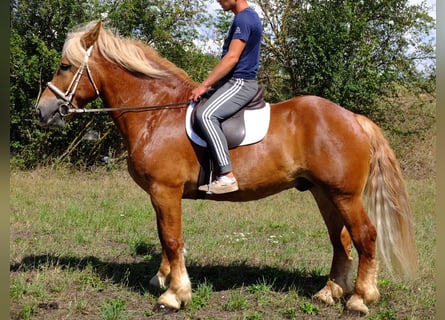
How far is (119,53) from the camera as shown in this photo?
183 inches

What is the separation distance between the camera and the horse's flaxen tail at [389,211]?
4.52 metres

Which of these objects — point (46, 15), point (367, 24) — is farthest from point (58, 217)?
point (367, 24)

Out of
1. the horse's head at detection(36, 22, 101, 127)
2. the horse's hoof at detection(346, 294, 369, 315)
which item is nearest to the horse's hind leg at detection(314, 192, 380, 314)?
the horse's hoof at detection(346, 294, 369, 315)

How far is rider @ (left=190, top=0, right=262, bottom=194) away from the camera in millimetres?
4211

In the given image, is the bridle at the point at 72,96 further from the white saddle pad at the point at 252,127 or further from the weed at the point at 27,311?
the weed at the point at 27,311

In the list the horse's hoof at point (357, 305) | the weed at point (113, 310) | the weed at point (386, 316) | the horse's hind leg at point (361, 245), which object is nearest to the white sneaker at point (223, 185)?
the horse's hind leg at point (361, 245)

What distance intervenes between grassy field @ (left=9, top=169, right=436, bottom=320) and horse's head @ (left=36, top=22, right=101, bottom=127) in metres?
1.80

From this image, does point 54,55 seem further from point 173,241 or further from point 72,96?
point 173,241

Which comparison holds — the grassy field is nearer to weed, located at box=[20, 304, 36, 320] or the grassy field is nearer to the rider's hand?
weed, located at box=[20, 304, 36, 320]

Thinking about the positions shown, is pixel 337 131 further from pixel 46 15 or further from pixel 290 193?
pixel 46 15

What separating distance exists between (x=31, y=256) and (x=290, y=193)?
6.33 meters

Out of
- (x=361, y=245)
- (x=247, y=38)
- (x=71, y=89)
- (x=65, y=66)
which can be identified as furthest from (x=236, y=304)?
(x=65, y=66)

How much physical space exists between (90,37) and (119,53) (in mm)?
333

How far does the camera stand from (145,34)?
46.6 feet
